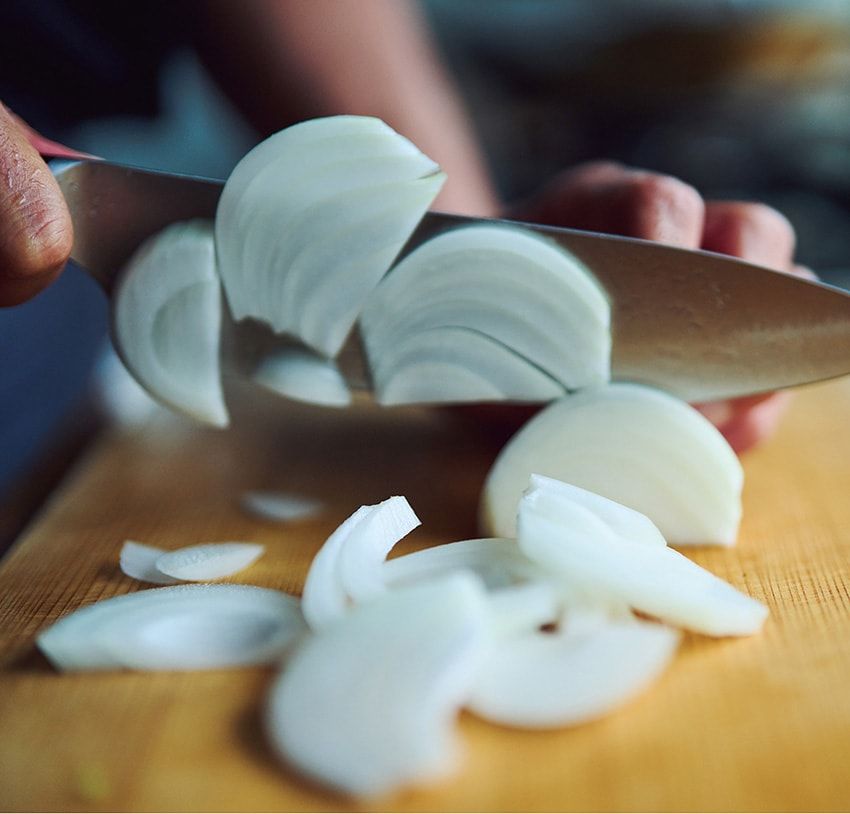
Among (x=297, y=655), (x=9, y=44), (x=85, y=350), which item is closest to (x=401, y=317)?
(x=297, y=655)

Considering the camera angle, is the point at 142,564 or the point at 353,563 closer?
the point at 353,563

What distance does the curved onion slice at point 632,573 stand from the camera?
2.19 feet

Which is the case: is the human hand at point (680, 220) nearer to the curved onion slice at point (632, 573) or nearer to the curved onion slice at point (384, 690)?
the curved onion slice at point (632, 573)

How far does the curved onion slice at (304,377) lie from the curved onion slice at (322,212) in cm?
6

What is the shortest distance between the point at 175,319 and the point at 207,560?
0.76 ft

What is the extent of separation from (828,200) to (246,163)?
217 centimetres

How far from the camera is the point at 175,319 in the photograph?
895 millimetres

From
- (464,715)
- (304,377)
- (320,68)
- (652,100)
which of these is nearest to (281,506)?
(304,377)

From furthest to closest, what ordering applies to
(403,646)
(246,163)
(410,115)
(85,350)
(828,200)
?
(828,200), (410,115), (85,350), (246,163), (403,646)

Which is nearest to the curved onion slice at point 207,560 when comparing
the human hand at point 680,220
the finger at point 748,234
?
the human hand at point 680,220

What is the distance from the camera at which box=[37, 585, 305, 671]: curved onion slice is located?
2.19ft

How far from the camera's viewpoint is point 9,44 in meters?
1.48

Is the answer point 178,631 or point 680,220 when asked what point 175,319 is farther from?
point 680,220

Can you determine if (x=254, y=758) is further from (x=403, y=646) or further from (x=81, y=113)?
(x=81, y=113)
